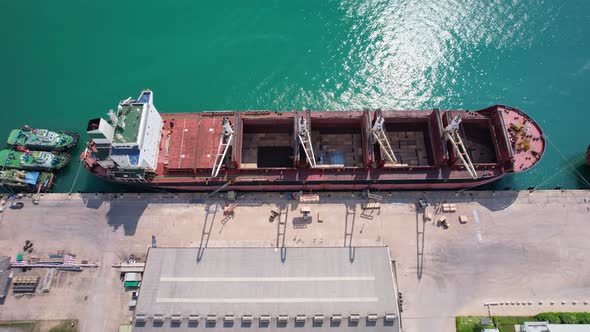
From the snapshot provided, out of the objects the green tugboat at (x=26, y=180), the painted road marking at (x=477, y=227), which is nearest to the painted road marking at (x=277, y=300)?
the painted road marking at (x=477, y=227)

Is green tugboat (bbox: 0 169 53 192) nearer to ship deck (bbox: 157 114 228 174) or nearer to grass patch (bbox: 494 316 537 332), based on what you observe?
ship deck (bbox: 157 114 228 174)

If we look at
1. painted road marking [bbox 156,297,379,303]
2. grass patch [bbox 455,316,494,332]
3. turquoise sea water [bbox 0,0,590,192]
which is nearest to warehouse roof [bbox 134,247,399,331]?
painted road marking [bbox 156,297,379,303]

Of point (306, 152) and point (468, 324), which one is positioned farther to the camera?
point (306, 152)

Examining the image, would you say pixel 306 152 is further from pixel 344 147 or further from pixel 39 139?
pixel 39 139

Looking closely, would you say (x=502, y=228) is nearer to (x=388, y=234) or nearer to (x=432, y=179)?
(x=432, y=179)

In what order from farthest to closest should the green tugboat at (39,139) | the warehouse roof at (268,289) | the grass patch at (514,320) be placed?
the green tugboat at (39,139), the grass patch at (514,320), the warehouse roof at (268,289)

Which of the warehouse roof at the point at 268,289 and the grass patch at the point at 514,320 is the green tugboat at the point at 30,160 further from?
the grass patch at the point at 514,320

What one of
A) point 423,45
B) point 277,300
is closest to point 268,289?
point 277,300
